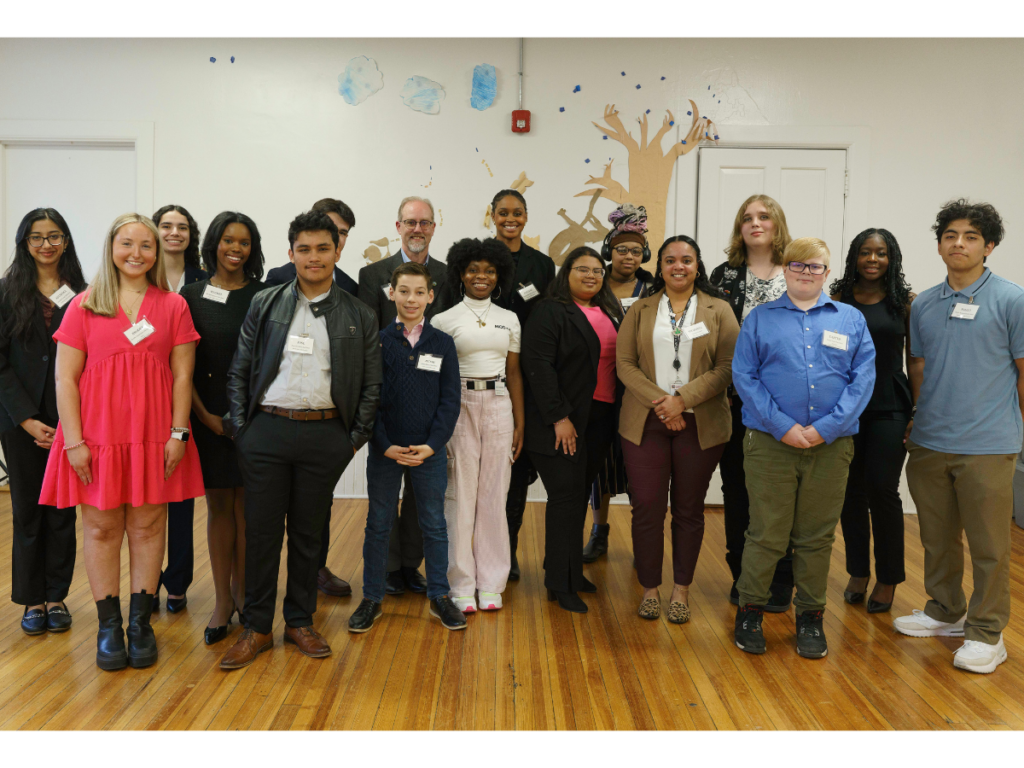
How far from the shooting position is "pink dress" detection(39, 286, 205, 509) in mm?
2586

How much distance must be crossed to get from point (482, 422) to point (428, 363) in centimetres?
40

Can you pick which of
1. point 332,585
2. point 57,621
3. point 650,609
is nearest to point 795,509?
point 650,609

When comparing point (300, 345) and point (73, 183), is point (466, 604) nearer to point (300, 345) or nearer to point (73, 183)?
point (300, 345)

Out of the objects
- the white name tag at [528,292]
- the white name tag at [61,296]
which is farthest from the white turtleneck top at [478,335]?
the white name tag at [61,296]

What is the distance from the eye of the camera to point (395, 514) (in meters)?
3.15

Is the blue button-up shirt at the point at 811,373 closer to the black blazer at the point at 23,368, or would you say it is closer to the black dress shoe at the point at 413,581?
the black dress shoe at the point at 413,581

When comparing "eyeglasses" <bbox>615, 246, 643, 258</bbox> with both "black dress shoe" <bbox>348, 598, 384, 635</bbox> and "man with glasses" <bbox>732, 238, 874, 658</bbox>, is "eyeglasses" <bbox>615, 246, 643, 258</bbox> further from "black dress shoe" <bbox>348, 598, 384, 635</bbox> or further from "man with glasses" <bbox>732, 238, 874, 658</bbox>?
"black dress shoe" <bbox>348, 598, 384, 635</bbox>

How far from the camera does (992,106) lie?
16.9ft

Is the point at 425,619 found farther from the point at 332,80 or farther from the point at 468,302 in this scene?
the point at 332,80

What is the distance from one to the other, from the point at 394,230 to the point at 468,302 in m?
2.24

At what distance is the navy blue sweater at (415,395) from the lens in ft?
9.77

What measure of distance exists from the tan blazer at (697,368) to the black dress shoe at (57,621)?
246 centimetres

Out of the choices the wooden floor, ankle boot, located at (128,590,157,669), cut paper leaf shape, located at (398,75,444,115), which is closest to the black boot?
the wooden floor
